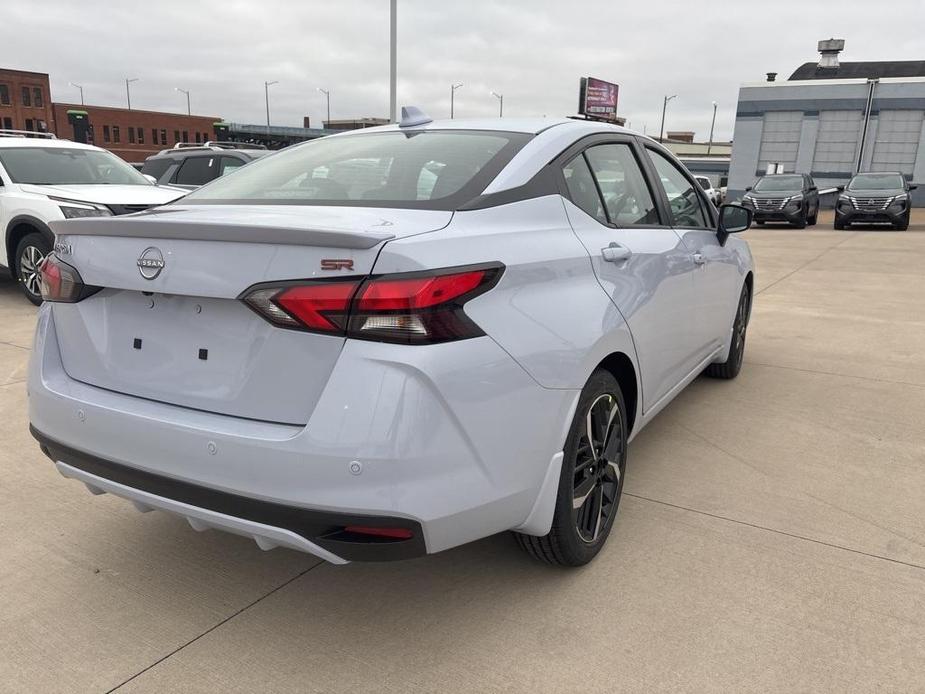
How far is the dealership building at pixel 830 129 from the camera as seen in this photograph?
32.7 m

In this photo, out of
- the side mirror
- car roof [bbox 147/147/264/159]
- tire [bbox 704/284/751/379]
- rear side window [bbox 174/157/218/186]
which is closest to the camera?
the side mirror

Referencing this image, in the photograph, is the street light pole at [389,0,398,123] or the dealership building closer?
the street light pole at [389,0,398,123]

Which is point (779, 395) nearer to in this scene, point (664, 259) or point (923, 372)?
point (923, 372)

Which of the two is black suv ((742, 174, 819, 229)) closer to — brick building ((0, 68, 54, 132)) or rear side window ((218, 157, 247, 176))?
rear side window ((218, 157, 247, 176))

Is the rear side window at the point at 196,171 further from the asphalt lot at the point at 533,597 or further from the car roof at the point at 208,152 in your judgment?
the asphalt lot at the point at 533,597

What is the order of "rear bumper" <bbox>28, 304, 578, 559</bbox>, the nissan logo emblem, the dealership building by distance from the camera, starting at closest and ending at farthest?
"rear bumper" <bbox>28, 304, 578, 559</bbox> < the nissan logo emblem < the dealership building

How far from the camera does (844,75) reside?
44.0 m

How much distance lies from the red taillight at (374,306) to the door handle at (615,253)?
3.14 feet

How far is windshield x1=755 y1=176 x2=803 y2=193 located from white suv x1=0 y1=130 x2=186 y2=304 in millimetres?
18099

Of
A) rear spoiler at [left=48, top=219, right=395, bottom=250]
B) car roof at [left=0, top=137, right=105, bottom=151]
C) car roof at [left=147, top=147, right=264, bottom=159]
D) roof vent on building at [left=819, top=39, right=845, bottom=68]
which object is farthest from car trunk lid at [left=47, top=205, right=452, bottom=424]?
roof vent on building at [left=819, top=39, right=845, bottom=68]

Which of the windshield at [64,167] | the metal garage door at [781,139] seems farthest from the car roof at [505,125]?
the metal garage door at [781,139]

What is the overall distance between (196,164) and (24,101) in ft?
272

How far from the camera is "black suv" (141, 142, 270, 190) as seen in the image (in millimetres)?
10484

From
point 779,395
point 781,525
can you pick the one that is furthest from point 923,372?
point 781,525
